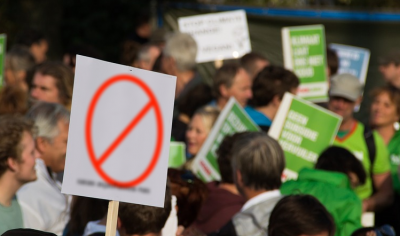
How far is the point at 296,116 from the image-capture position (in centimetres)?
659

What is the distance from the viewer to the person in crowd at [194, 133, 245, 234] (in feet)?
17.5

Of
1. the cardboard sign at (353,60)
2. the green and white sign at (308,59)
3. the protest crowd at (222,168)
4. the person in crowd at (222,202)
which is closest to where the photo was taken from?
the protest crowd at (222,168)

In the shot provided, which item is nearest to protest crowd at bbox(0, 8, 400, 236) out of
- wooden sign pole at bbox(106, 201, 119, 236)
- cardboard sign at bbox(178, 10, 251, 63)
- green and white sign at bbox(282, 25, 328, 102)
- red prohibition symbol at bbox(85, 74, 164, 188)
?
wooden sign pole at bbox(106, 201, 119, 236)

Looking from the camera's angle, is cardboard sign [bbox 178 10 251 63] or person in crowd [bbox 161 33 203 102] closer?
person in crowd [bbox 161 33 203 102]

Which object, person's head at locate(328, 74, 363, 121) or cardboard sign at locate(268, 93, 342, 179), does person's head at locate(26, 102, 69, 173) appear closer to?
cardboard sign at locate(268, 93, 342, 179)

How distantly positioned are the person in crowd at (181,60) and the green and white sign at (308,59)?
1.37 meters

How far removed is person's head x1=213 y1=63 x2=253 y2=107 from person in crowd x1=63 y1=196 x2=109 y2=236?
113 inches

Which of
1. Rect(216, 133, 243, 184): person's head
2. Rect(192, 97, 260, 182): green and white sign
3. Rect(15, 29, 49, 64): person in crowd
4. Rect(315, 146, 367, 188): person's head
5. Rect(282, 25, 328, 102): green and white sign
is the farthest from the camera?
Rect(15, 29, 49, 64): person in crowd

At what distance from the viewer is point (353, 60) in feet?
31.7

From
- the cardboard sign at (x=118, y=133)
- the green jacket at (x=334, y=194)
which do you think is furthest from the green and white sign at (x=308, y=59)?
the cardboard sign at (x=118, y=133)

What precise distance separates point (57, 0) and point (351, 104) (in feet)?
28.8

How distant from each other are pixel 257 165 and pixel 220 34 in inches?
177

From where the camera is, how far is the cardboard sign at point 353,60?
9.61m

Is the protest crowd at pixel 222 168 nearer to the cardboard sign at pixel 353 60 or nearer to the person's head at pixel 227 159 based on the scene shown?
the person's head at pixel 227 159
